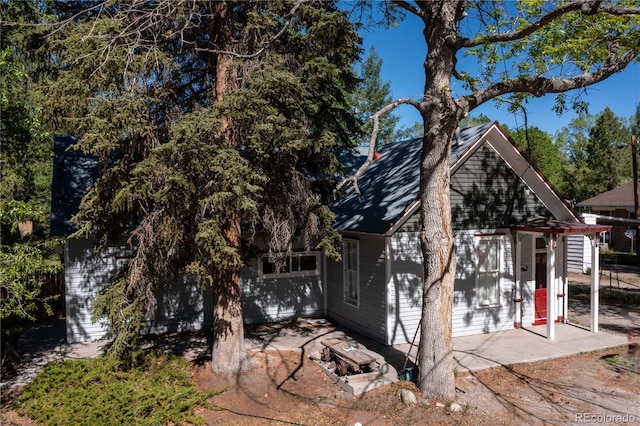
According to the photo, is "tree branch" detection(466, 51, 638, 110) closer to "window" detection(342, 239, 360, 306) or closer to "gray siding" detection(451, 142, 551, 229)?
"gray siding" detection(451, 142, 551, 229)

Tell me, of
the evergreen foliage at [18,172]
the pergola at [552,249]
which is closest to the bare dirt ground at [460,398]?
the pergola at [552,249]

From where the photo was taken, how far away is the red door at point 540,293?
12.2m

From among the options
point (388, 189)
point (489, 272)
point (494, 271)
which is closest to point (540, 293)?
point (494, 271)

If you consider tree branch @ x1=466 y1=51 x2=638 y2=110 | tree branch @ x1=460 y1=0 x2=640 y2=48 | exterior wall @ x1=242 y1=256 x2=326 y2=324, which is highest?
tree branch @ x1=460 y1=0 x2=640 y2=48

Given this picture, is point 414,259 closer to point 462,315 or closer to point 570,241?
point 462,315

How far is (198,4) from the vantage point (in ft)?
28.1

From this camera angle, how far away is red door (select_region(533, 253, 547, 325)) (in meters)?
12.2

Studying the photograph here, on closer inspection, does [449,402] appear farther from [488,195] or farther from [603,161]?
[603,161]

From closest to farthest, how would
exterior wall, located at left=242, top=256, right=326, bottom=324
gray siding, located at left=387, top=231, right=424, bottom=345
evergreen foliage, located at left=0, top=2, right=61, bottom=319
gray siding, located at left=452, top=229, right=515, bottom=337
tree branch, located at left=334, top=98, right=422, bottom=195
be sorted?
evergreen foliage, located at left=0, top=2, right=61, bottom=319 < tree branch, located at left=334, top=98, right=422, bottom=195 < gray siding, located at left=387, top=231, right=424, bottom=345 < gray siding, located at left=452, top=229, right=515, bottom=337 < exterior wall, located at left=242, top=256, right=326, bottom=324

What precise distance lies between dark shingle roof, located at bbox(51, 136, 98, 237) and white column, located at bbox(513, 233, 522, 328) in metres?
11.1

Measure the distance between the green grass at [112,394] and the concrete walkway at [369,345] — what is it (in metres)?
1.38

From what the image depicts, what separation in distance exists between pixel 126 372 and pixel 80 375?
75 cm

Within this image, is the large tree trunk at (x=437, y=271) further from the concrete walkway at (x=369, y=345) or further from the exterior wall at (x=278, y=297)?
the exterior wall at (x=278, y=297)

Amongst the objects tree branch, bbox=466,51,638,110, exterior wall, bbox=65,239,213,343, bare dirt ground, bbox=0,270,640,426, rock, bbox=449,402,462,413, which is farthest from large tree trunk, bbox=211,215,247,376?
tree branch, bbox=466,51,638,110
